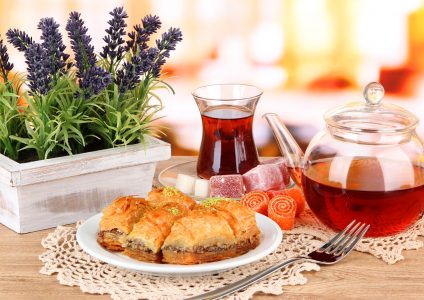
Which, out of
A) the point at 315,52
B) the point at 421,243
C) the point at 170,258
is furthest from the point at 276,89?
the point at 170,258

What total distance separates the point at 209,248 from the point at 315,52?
175 cm

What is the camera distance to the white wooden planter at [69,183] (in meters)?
1.46

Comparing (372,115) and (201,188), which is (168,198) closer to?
(201,188)

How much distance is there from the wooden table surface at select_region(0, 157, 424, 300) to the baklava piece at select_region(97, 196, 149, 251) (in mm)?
98

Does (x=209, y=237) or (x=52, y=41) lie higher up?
(x=52, y=41)

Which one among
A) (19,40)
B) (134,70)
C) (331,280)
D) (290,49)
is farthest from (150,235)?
(290,49)

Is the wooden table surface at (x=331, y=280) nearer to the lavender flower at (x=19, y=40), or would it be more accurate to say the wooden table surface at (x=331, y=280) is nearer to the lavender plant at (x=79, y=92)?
the lavender plant at (x=79, y=92)

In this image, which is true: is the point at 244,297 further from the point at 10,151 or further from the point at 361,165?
the point at 10,151

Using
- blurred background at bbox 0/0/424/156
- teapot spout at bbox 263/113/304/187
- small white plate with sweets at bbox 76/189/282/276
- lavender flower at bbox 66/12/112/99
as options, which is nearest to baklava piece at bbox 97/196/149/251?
small white plate with sweets at bbox 76/189/282/276

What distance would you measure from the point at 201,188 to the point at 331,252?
361mm

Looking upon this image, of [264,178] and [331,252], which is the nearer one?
[331,252]

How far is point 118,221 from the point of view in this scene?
1.30 metres

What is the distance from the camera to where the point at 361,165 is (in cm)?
140

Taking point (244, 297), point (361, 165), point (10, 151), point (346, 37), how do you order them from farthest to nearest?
point (346, 37)
point (10, 151)
point (361, 165)
point (244, 297)
